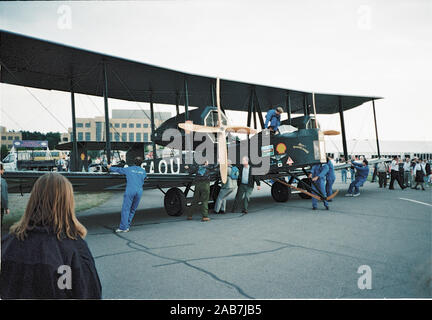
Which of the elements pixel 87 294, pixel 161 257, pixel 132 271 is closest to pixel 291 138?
pixel 161 257

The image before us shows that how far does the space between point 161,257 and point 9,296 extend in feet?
9.07

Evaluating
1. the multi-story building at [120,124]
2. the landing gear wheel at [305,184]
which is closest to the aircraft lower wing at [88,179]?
the multi-story building at [120,124]

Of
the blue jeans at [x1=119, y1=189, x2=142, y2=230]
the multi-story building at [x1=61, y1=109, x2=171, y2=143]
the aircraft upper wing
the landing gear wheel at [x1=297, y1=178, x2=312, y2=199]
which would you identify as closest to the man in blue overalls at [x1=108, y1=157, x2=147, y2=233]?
the blue jeans at [x1=119, y1=189, x2=142, y2=230]

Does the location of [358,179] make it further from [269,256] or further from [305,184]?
[269,256]

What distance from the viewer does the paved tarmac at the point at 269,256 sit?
2875 mm

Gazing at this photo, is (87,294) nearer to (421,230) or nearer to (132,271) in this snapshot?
(132,271)

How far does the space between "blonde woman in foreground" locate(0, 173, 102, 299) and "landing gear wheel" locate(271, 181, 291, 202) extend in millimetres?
9192

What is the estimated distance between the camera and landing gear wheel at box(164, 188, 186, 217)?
8070mm

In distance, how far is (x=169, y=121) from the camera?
397 inches

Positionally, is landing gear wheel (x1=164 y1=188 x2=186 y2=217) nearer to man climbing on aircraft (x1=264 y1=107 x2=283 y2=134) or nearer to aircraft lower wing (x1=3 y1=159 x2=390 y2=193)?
aircraft lower wing (x1=3 y1=159 x2=390 y2=193)

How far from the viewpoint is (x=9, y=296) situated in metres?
1.46

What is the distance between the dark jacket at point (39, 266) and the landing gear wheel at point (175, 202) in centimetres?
660

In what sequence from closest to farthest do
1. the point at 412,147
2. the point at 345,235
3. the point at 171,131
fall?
the point at 345,235 < the point at 171,131 < the point at 412,147

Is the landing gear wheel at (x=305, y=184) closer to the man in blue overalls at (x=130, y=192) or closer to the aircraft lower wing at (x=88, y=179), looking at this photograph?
the aircraft lower wing at (x=88, y=179)
